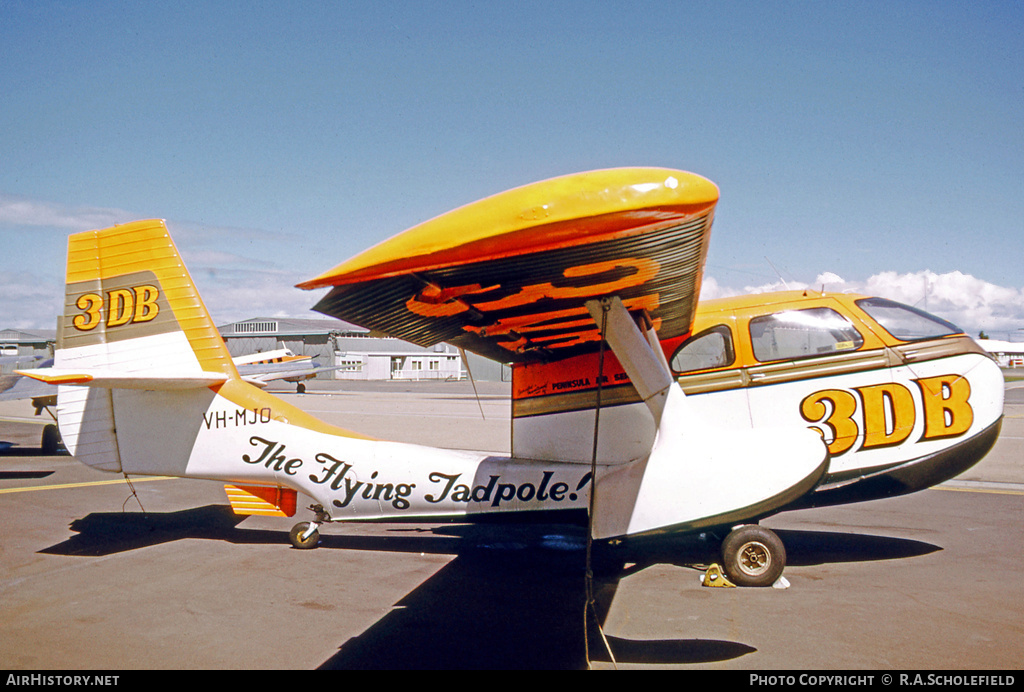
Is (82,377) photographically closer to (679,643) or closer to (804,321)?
(679,643)

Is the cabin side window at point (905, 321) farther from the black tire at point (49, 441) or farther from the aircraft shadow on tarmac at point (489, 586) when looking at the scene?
the black tire at point (49, 441)

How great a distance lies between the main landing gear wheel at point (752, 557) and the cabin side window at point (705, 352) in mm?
1416

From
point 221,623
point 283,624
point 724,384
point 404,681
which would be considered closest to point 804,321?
point 724,384

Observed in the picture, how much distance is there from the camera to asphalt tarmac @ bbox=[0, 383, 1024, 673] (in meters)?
3.87

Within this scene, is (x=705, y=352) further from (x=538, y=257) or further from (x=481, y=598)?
(x=538, y=257)

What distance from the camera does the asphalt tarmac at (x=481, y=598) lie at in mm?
3873

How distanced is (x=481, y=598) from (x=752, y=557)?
2292 mm

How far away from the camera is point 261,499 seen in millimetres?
6508

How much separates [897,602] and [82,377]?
6900mm

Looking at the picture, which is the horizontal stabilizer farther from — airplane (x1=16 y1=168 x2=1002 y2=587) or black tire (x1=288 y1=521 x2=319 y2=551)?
black tire (x1=288 y1=521 x2=319 y2=551)

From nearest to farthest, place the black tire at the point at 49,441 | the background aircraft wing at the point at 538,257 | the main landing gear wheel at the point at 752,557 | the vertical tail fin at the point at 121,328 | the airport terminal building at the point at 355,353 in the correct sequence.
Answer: the background aircraft wing at the point at 538,257 → the main landing gear wheel at the point at 752,557 → the vertical tail fin at the point at 121,328 → the black tire at the point at 49,441 → the airport terminal building at the point at 355,353

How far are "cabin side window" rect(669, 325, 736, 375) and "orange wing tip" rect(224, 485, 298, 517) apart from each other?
4188mm

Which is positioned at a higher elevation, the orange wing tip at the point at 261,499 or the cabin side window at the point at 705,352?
the cabin side window at the point at 705,352

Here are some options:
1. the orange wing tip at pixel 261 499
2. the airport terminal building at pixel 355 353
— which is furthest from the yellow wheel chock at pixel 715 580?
the airport terminal building at pixel 355 353
